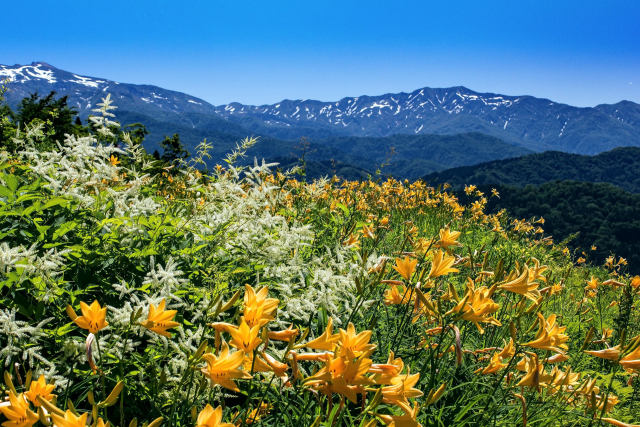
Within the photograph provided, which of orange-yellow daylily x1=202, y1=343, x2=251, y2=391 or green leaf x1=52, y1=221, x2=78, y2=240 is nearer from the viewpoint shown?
orange-yellow daylily x1=202, y1=343, x2=251, y2=391

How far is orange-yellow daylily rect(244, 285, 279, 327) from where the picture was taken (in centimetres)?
101

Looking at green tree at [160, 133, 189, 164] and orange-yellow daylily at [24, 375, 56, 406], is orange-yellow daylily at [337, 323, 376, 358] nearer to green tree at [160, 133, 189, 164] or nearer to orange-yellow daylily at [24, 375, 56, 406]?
orange-yellow daylily at [24, 375, 56, 406]

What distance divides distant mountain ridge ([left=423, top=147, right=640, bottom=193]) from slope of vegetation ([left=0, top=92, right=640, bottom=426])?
158 m

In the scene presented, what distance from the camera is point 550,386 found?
196cm

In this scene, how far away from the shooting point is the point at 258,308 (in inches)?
40.4

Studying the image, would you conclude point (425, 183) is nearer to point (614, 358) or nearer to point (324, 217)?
point (324, 217)

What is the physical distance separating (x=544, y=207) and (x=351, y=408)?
71658 mm

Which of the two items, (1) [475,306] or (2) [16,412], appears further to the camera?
(1) [475,306]

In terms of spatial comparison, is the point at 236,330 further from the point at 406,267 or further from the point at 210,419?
the point at 406,267

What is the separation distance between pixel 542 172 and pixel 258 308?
202427 millimetres

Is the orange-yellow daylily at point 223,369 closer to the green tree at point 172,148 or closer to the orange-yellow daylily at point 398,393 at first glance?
the orange-yellow daylily at point 398,393

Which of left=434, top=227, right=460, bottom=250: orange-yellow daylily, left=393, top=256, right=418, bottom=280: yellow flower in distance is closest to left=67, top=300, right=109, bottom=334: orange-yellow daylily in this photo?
left=393, top=256, right=418, bottom=280: yellow flower in distance

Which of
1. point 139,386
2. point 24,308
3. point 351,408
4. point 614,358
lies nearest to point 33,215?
point 24,308

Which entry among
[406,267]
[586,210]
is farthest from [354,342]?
[586,210]
